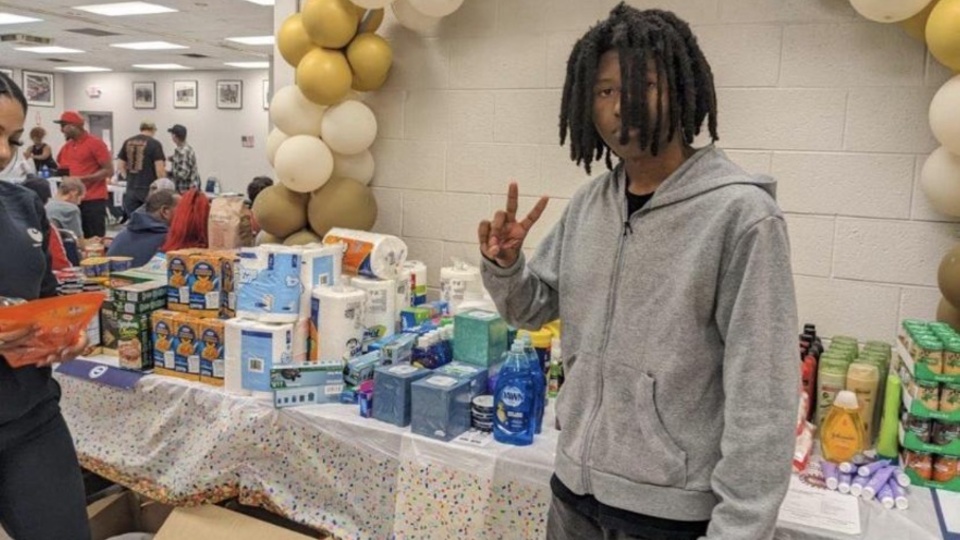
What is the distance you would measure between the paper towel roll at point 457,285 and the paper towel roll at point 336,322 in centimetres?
40

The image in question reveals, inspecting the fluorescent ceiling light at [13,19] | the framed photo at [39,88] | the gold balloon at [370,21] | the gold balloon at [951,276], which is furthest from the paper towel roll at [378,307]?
the framed photo at [39,88]

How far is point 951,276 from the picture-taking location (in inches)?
81.0

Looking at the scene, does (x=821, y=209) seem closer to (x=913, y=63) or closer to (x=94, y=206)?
(x=913, y=63)

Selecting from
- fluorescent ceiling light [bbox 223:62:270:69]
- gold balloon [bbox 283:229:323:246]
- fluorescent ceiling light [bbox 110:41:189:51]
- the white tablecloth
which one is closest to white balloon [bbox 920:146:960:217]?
the white tablecloth

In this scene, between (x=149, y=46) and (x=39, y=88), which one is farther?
(x=39, y=88)

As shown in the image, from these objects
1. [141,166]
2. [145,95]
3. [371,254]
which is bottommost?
[371,254]

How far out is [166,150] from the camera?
47.9 ft

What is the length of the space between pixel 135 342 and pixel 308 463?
2.50 feet

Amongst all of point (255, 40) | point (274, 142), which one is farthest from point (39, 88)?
point (274, 142)

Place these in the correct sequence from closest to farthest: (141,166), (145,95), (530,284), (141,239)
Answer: (530,284)
(141,239)
(141,166)
(145,95)

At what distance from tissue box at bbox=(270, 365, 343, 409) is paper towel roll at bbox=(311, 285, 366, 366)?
41 millimetres

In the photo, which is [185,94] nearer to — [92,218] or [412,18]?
[92,218]

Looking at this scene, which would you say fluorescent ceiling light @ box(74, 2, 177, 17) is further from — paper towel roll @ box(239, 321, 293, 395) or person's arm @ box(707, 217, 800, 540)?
person's arm @ box(707, 217, 800, 540)

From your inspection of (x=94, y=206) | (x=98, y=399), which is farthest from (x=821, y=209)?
(x=94, y=206)
